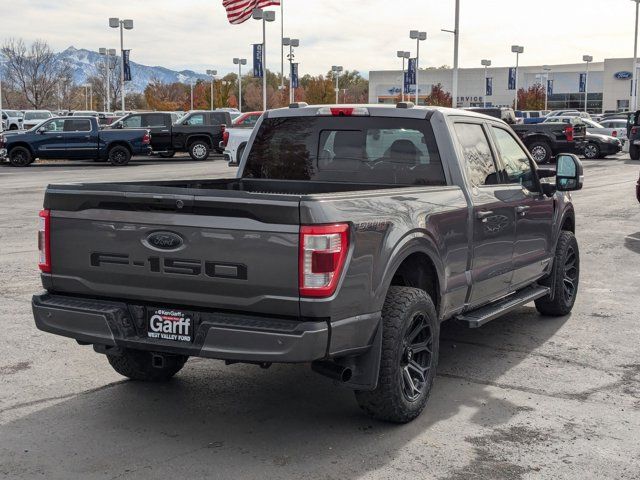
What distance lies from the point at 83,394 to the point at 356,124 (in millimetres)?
2607

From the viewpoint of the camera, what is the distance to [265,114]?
664 cm

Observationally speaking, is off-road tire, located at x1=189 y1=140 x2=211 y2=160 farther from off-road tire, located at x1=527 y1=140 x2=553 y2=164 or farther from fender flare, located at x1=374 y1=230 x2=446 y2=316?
fender flare, located at x1=374 y1=230 x2=446 y2=316

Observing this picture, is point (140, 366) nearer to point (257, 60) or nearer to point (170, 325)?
point (170, 325)

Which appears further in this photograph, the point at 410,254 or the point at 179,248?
the point at 410,254

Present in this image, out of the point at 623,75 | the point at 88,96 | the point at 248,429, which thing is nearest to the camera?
the point at 248,429

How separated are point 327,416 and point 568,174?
3.28 m

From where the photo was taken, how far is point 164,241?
458 cm

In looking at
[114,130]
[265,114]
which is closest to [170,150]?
[114,130]

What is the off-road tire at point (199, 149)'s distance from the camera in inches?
1355

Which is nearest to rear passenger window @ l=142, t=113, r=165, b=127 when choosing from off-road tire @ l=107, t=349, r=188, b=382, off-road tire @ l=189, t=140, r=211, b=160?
off-road tire @ l=189, t=140, r=211, b=160

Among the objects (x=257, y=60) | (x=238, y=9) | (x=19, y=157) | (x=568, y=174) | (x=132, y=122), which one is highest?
(x=238, y=9)

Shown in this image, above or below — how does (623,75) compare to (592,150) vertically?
above

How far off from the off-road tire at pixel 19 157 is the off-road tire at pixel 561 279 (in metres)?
26.5

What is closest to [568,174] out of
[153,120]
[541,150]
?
[541,150]
